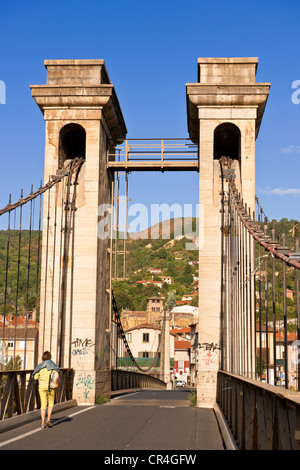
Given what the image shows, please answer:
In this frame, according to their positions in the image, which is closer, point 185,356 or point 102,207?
point 102,207

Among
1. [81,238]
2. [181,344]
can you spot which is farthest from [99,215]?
[181,344]

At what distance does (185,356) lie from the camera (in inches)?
4257

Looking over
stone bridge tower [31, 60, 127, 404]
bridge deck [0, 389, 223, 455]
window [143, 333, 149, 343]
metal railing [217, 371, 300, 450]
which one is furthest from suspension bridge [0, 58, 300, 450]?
window [143, 333, 149, 343]

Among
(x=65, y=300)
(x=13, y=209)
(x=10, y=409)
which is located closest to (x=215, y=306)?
(x=65, y=300)

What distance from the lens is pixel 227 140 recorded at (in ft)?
72.7

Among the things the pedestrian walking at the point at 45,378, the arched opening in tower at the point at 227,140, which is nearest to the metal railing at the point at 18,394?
the pedestrian walking at the point at 45,378

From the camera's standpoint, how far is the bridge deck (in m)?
9.13

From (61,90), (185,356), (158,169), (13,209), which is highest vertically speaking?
(61,90)

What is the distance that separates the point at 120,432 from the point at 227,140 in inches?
537

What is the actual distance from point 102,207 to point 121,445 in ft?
37.3

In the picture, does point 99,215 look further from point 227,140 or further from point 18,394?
point 18,394

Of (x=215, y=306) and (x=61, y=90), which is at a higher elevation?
(x=61, y=90)

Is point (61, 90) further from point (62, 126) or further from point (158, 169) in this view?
point (158, 169)

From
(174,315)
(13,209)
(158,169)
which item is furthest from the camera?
(174,315)
